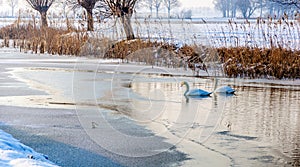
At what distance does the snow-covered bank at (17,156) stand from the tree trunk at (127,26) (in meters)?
14.6

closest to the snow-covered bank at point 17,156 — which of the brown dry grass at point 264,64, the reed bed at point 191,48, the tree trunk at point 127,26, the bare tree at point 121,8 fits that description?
the brown dry grass at point 264,64

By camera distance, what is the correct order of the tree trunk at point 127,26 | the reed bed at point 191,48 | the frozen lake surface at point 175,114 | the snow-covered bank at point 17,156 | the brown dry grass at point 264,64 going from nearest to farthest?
the snow-covered bank at point 17,156, the frozen lake surface at point 175,114, the brown dry grass at point 264,64, the reed bed at point 191,48, the tree trunk at point 127,26

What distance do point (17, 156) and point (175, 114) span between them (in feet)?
14.1

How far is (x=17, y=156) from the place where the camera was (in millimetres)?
5734

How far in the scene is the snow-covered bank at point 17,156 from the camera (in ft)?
17.7

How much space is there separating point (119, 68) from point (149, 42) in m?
2.56

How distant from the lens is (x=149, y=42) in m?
19.7

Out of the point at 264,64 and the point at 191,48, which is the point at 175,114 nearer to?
the point at 264,64

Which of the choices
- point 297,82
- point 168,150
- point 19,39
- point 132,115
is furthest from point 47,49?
point 168,150

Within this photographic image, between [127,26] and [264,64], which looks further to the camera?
[127,26]

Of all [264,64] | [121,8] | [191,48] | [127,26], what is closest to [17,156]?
[264,64]

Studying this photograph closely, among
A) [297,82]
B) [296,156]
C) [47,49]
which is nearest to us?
[296,156]

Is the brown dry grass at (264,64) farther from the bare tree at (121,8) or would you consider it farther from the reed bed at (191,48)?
the bare tree at (121,8)

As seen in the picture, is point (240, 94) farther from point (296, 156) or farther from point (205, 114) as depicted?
point (296, 156)
